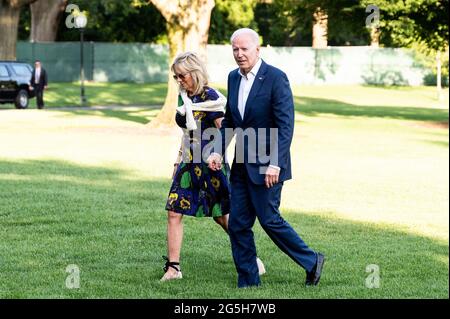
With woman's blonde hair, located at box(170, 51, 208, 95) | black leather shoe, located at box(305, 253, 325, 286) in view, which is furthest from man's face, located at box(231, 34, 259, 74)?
black leather shoe, located at box(305, 253, 325, 286)

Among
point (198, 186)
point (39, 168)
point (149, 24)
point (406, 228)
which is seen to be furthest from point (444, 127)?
point (149, 24)

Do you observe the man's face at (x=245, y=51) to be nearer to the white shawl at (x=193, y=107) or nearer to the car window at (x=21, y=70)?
the white shawl at (x=193, y=107)

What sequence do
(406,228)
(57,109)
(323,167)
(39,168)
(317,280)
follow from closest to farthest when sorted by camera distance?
(317,280)
(406,228)
(39,168)
(323,167)
(57,109)

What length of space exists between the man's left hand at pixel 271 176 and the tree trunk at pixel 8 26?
37.6m

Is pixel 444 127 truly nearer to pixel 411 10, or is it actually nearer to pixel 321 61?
pixel 411 10

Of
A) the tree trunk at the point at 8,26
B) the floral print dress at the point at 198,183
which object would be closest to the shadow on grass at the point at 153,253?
the floral print dress at the point at 198,183

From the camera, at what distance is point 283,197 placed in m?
15.4

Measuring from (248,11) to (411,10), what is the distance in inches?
1500

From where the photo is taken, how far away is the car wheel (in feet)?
129

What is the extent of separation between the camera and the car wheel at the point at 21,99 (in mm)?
39219

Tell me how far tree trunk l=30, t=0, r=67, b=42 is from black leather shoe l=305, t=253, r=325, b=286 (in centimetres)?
5514

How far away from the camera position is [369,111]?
4162 cm

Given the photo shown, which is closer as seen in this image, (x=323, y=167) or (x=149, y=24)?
(x=323, y=167)

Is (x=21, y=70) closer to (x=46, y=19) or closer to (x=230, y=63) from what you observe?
(x=46, y=19)
